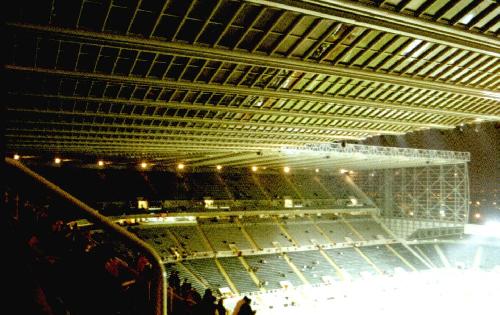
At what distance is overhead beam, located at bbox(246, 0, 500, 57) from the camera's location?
6.33 m

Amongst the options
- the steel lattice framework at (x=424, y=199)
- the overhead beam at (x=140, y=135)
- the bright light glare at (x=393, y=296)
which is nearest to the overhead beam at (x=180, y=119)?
the overhead beam at (x=140, y=135)

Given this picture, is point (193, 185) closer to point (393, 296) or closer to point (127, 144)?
point (127, 144)

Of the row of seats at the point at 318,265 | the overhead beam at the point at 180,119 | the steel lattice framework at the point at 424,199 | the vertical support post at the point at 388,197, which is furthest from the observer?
the vertical support post at the point at 388,197

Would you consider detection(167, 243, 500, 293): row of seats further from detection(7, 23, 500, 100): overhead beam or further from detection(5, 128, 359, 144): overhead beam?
detection(7, 23, 500, 100): overhead beam

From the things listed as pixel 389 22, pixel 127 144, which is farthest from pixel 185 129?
pixel 389 22

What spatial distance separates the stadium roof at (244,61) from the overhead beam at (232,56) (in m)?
0.03

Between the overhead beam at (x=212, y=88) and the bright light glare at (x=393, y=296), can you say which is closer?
the overhead beam at (x=212, y=88)

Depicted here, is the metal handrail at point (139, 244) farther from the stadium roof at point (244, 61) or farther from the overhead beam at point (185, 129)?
the overhead beam at point (185, 129)

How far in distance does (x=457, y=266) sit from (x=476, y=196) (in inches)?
386

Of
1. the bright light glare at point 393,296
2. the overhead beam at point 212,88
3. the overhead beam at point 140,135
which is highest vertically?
the overhead beam at point 140,135

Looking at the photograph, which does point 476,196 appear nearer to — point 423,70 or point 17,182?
point 423,70

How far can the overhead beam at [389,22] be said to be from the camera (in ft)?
20.8

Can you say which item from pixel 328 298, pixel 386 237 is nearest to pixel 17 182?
pixel 328 298

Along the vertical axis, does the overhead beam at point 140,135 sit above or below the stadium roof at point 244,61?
above
